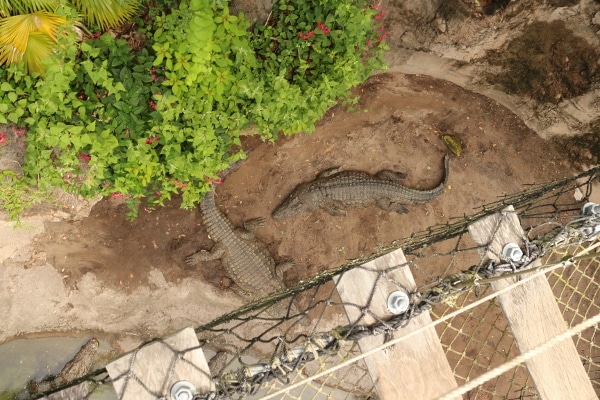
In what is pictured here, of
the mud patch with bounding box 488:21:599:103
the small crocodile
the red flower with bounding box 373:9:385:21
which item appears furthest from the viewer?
the small crocodile

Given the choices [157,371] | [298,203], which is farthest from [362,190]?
[157,371]

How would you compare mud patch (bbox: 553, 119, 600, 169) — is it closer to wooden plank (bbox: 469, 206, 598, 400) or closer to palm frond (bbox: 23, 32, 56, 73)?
wooden plank (bbox: 469, 206, 598, 400)

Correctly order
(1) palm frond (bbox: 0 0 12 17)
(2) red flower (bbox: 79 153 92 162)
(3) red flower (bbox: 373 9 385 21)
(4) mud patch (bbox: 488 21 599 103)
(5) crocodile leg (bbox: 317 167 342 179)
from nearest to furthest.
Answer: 1. (1) palm frond (bbox: 0 0 12 17)
2. (2) red flower (bbox: 79 153 92 162)
3. (3) red flower (bbox: 373 9 385 21)
4. (4) mud patch (bbox: 488 21 599 103)
5. (5) crocodile leg (bbox: 317 167 342 179)

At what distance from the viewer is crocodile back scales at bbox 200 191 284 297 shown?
5645mm

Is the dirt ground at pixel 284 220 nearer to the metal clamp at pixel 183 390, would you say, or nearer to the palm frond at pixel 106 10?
the palm frond at pixel 106 10

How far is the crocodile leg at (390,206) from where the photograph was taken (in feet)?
19.8

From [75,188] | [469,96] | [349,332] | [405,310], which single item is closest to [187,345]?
[349,332]

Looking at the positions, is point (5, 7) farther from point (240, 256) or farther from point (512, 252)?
point (512, 252)

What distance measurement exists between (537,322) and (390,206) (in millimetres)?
3538

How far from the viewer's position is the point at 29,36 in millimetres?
3420

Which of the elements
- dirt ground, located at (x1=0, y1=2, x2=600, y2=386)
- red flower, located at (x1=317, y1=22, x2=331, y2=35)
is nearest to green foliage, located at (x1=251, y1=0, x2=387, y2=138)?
red flower, located at (x1=317, y1=22, x2=331, y2=35)

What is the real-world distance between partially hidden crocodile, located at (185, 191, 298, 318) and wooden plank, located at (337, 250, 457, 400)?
337cm

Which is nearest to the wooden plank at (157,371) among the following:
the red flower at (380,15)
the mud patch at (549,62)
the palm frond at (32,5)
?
the palm frond at (32,5)

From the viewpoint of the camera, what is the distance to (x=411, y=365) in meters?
2.47
